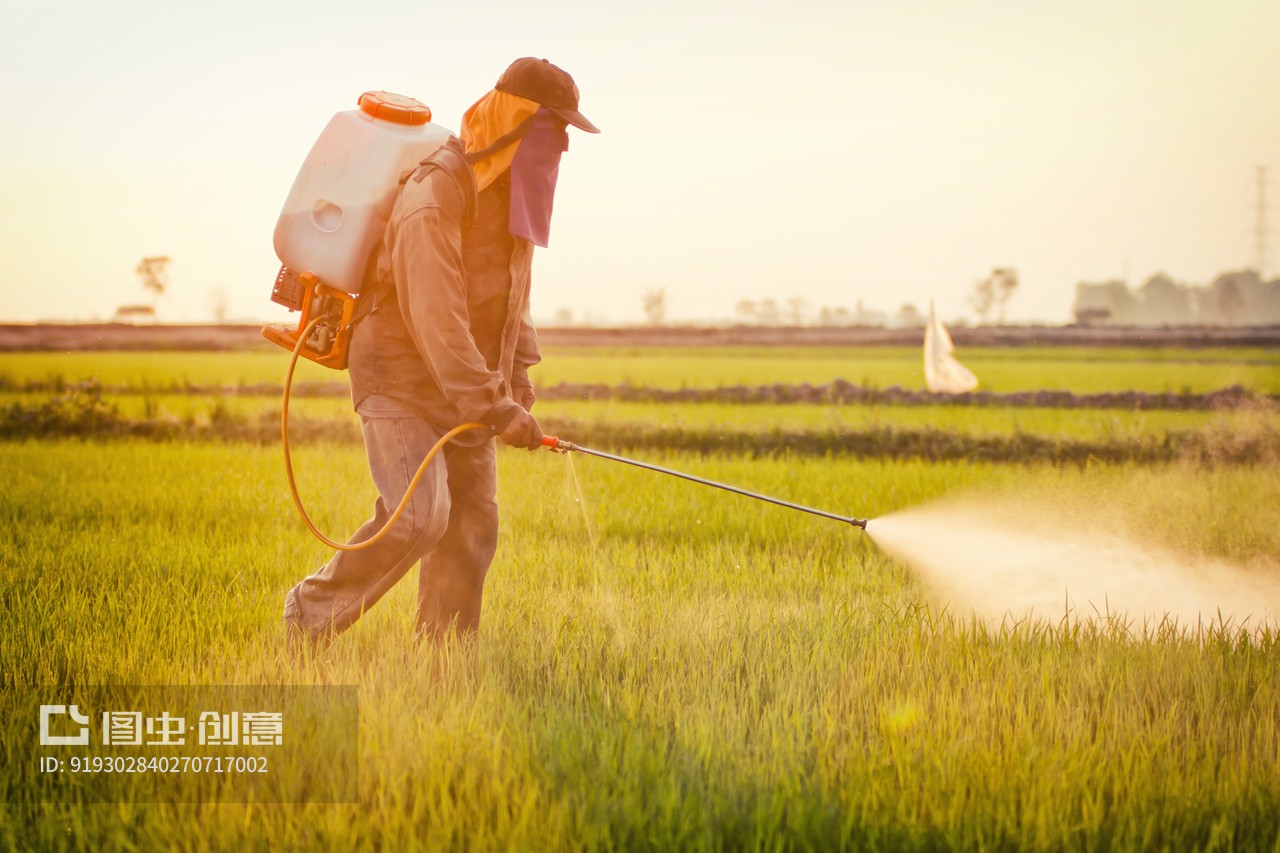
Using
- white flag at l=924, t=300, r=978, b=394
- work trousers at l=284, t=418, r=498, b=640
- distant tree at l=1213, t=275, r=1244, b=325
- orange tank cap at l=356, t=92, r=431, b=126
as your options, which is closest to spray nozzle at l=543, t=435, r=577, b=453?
work trousers at l=284, t=418, r=498, b=640

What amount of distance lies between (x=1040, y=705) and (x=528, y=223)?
2420 mm

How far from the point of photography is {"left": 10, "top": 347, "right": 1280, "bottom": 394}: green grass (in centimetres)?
1810

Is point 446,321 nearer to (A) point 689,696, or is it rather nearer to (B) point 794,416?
(A) point 689,696

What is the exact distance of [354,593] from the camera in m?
3.60

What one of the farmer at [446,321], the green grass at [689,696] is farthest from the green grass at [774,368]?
the farmer at [446,321]

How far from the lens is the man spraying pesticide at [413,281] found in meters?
3.44

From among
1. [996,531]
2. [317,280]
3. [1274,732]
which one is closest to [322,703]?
[317,280]

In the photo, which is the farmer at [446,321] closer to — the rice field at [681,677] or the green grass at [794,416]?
the rice field at [681,677]

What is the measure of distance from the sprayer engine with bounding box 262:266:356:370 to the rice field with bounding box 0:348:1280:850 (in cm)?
108

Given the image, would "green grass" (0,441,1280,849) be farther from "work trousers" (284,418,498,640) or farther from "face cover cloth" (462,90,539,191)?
"face cover cloth" (462,90,539,191)

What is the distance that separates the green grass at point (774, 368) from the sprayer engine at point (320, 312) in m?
12.6

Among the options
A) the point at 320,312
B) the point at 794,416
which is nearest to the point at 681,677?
the point at 320,312

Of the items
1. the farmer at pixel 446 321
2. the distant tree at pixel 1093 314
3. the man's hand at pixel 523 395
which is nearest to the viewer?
the farmer at pixel 446 321

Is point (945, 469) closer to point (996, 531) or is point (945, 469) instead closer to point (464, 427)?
point (996, 531)
